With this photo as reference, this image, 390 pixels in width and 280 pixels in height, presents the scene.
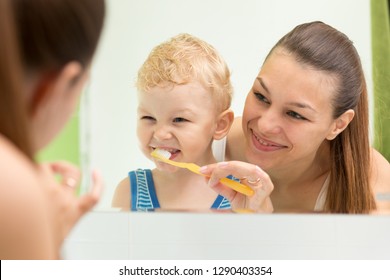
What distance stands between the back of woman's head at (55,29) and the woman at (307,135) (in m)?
0.80

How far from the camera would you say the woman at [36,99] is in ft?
1.43

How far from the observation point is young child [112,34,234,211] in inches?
52.0

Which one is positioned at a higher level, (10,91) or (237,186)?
(10,91)

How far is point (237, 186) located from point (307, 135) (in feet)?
0.60

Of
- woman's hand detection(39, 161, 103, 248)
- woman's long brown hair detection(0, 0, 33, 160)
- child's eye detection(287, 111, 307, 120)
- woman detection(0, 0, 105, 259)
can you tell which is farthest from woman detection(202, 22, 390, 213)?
Result: woman's long brown hair detection(0, 0, 33, 160)

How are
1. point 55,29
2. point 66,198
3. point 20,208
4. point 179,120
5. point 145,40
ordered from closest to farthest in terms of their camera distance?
point 20,208 < point 55,29 < point 66,198 < point 179,120 < point 145,40

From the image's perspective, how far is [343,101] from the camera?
4.50 feet

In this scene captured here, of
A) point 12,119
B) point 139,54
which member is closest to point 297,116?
point 139,54

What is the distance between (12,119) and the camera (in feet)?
1.49

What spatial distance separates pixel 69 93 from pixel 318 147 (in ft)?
2.92

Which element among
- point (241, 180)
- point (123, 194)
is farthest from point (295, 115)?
point (123, 194)

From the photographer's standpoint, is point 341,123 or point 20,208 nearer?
point 20,208

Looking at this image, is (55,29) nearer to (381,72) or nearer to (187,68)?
(187,68)

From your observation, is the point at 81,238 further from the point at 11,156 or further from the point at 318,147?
the point at 11,156
